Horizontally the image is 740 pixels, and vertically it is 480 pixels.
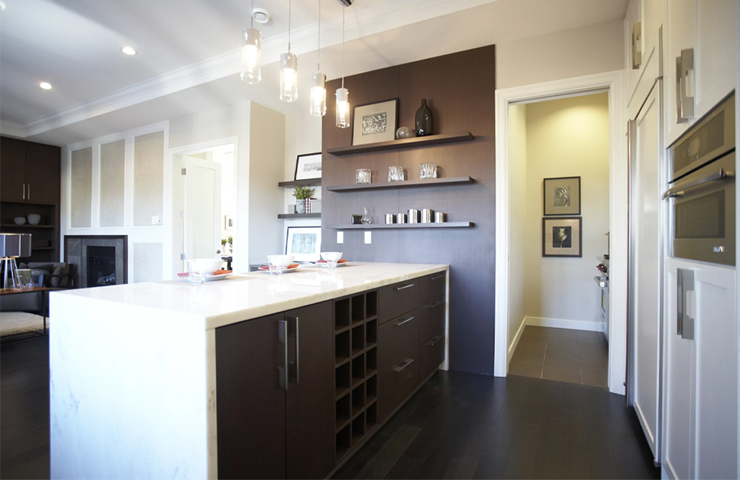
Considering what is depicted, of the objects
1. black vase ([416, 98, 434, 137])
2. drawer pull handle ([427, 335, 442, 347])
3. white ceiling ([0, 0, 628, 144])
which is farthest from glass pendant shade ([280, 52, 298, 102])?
drawer pull handle ([427, 335, 442, 347])

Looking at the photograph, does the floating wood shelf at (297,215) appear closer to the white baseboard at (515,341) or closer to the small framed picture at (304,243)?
the small framed picture at (304,243)

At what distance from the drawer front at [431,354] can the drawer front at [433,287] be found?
0.30 m

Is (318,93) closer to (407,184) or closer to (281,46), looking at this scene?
(407,184)

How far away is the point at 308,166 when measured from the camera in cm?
461

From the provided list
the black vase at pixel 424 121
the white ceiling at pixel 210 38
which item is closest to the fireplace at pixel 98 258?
the white ceiling at pixel 210 38

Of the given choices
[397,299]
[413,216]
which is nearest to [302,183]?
[413,216]

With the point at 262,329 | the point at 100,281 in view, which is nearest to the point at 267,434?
the point at 262,329

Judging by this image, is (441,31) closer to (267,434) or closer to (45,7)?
(267,434)

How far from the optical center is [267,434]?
115 cm

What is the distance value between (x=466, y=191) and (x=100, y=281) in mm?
6098

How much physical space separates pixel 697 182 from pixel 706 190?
0.04 metres

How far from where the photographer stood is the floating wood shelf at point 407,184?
9.67 ft

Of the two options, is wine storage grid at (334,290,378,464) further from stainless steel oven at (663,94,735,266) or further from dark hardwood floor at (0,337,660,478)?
stainless steel oven at (663,94,735,266)

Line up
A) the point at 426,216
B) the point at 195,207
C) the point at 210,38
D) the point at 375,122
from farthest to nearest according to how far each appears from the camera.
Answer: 1. the point at 195,207
2. the point at 375,122
3. the point at 210,38
4. the point at 426,216
